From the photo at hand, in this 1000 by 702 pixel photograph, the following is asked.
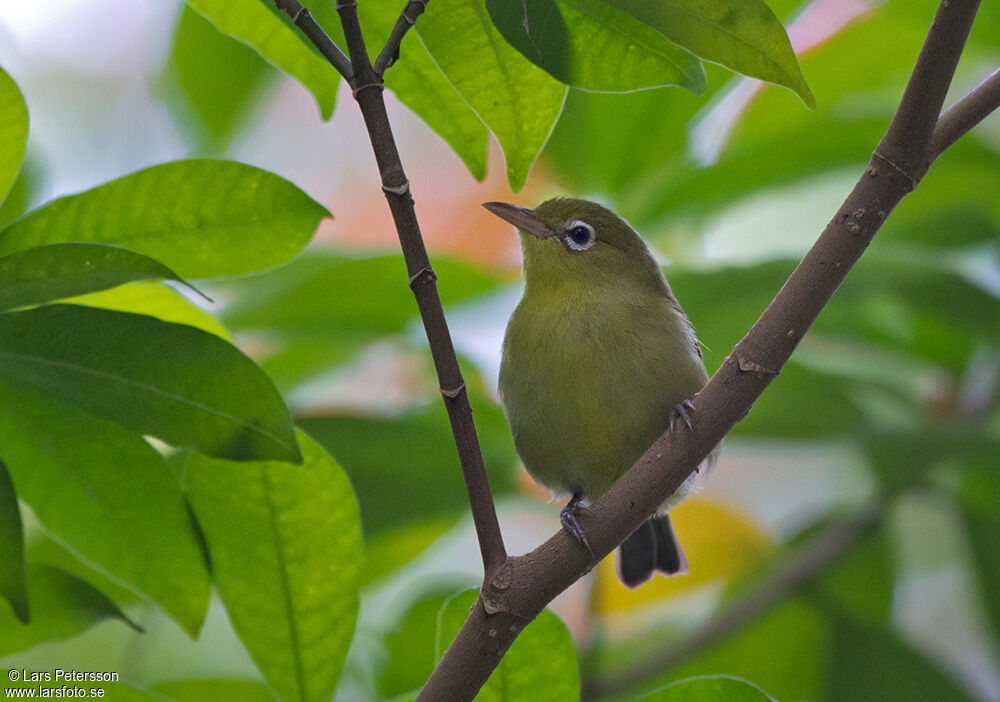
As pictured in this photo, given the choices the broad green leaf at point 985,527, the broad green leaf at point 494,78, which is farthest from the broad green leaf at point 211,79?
the broad green leaf at point 985,527

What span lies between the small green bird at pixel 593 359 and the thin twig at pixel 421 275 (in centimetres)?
84

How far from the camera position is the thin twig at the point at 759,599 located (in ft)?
7.28

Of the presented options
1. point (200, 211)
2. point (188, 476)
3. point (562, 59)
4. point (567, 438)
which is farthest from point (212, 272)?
point (567, 438)

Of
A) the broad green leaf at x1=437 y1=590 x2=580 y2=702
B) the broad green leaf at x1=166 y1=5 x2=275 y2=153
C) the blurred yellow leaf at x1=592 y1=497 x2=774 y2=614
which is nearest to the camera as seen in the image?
the broad green leaf at x1=437 y1=590 x2=580 y2=702

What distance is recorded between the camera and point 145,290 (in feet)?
5.48

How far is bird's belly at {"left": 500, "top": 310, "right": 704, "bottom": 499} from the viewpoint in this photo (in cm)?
215

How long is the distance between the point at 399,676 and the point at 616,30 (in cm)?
137

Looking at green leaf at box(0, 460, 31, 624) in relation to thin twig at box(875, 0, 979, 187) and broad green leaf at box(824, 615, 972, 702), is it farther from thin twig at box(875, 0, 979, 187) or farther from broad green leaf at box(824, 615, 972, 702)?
broad green leaf at box(824, 615, 972, 702)

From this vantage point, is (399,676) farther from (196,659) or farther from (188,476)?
(188,476)

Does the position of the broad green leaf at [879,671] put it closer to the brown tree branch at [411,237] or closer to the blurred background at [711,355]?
the blurred background at [711,355]

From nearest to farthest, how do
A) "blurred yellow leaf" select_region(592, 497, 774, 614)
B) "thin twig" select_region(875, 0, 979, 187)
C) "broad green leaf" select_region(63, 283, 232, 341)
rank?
1. "thin twig" select_region(875, 0, 979, 187)
2. "broad green leaf" select_region(63, 283, 232, 341)
3. "blurred yellow leaf" select_region(592, 497, 774, 614)

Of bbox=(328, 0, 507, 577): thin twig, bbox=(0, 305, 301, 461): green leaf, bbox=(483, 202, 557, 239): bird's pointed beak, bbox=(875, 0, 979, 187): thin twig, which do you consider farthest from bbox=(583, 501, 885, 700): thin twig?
bbox=(875, 0, 979, 187): thin twig

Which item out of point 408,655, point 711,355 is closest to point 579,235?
point 711,355

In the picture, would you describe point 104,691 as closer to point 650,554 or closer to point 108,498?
point 108,498
